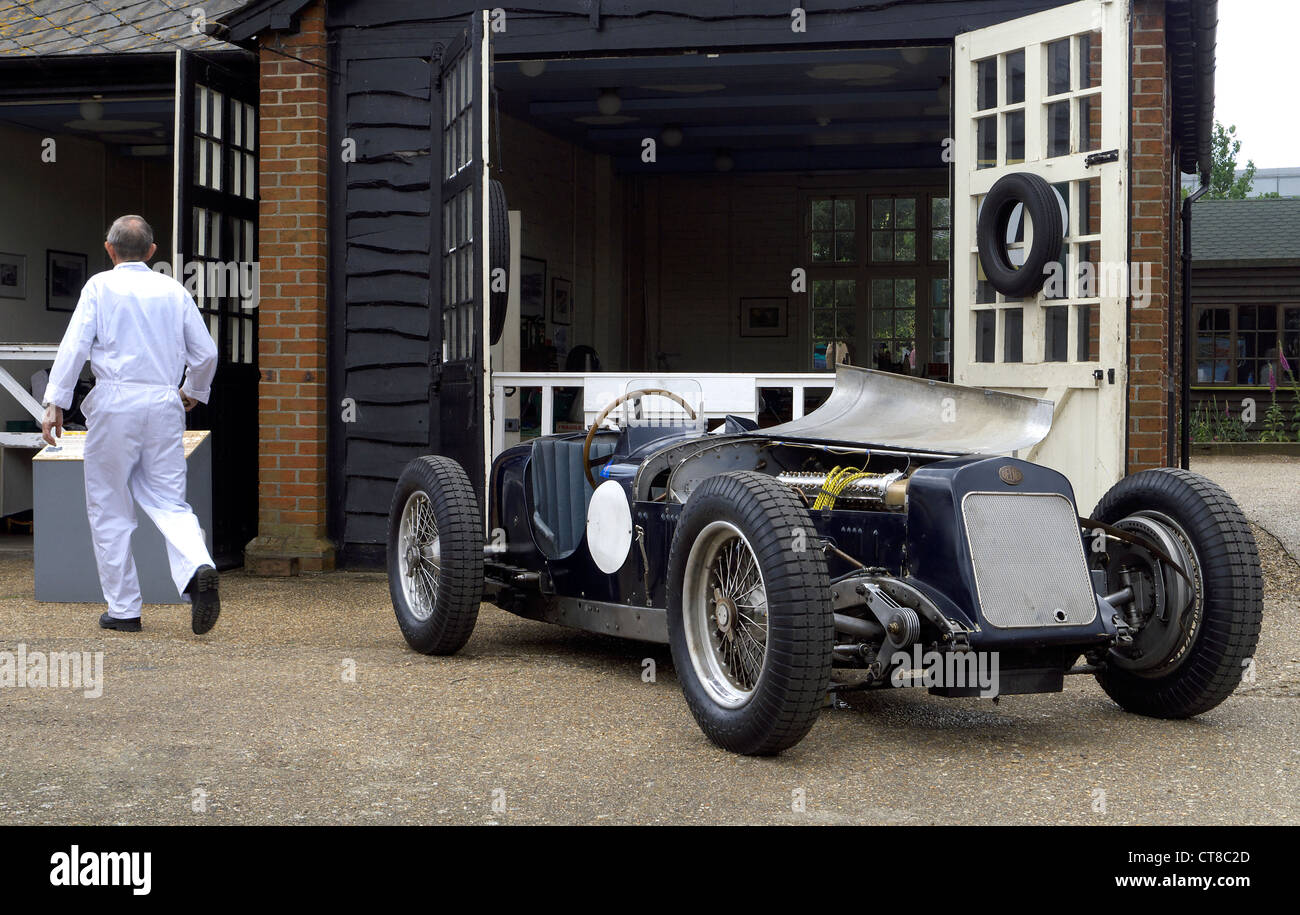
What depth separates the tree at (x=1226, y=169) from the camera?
4275 cm

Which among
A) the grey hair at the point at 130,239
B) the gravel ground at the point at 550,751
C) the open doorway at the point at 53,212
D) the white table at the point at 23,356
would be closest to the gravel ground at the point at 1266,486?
the gravel ground at the point at 550,751

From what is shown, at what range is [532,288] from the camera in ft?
46.1

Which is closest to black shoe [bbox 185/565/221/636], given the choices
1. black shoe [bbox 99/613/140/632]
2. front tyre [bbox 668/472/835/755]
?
black shoe [bbox 99/613/140/632]

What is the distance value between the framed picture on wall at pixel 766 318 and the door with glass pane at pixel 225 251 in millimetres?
9932

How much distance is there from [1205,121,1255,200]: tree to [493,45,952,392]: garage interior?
2880cm

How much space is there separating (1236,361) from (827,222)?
33.2 ft

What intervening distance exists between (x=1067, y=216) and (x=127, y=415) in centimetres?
457

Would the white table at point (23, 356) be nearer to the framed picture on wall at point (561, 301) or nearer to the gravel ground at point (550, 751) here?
the gravel ground at point (550, 751)

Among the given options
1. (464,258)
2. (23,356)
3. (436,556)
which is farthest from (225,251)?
(436,556)

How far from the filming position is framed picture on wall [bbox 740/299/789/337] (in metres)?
17.9

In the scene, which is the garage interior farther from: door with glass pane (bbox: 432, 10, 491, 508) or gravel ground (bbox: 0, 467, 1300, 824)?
gravel ground (bbox: 0, 467, 1300, 824)

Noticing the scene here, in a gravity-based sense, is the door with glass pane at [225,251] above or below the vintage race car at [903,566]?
above

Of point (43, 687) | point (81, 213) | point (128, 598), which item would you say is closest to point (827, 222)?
point (81, 213)

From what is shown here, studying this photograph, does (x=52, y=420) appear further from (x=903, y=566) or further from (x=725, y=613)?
(x=903, y=566)
